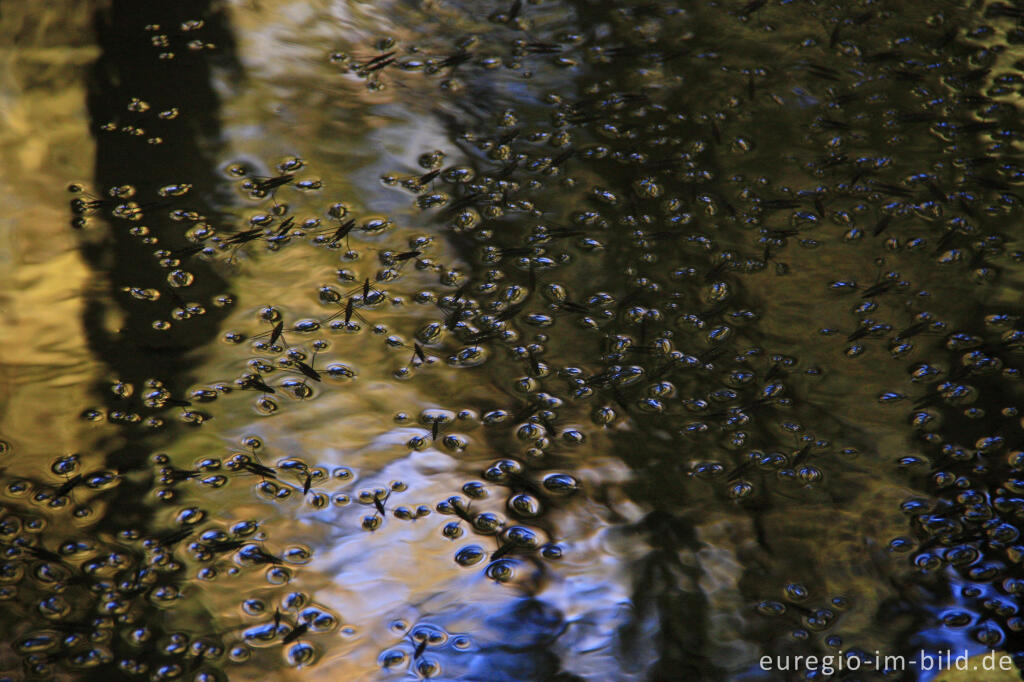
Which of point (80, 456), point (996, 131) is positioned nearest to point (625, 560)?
point (80, 456)

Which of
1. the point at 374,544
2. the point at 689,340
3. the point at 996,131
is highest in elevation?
the point at 996,131

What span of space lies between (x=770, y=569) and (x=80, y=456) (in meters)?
0.63

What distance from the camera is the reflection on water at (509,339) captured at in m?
0.69

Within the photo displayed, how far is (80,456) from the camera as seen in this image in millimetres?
760

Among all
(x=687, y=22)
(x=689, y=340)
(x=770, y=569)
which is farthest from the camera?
(x=687, y=22)

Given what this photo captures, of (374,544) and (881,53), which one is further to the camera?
(881,53)

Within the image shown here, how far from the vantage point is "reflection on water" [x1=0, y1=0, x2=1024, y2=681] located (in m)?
0.69

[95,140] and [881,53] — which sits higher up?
[881,53]

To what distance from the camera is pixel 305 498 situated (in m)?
0.74

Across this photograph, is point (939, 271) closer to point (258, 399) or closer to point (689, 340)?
point (689, 340)

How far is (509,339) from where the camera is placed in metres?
0.83

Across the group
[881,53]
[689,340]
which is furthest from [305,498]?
[881,53]

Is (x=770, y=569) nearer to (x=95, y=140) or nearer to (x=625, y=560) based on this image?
(x=625, y=560)

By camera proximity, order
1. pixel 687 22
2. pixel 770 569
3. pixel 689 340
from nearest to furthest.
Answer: pixel 770 569 → pixel 689 340 → pixel 687 22
